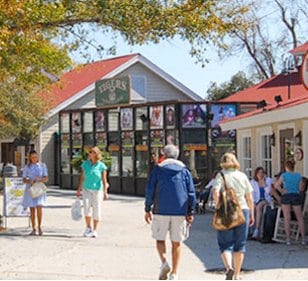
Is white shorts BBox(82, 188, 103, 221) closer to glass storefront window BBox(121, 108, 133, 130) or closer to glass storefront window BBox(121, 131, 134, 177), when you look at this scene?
glass storefront window BBox(121, 131, 134, 177)

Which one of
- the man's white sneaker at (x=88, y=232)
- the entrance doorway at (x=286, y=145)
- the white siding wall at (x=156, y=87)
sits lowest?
the man's white sneaker at (x=88, y=232)

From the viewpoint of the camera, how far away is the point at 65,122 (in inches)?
1241

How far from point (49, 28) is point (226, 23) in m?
3.50

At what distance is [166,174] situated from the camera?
8664 millimetres

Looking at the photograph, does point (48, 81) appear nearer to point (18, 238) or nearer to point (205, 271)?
point (18, 238)

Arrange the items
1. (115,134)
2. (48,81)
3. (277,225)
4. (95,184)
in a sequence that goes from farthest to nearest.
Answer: (115,134), (48,81), (95,184), (277,225)

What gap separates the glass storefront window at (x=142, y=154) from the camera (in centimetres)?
2641

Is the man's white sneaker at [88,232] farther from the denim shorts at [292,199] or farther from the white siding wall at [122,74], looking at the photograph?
the white siding wall at [122,74]

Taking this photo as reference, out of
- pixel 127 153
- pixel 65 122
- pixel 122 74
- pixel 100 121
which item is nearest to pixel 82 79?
pixel 122 74

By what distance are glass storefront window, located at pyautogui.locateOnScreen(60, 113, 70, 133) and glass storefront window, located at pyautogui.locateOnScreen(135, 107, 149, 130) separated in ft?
17.3

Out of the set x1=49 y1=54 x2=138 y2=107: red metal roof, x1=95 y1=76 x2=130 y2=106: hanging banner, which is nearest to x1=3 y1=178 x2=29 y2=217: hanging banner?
x1=95 y1=76 x2=130 y2=106: hanging banner

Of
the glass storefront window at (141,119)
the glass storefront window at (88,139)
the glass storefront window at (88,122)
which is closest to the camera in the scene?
the glass storefront window at (141,119)

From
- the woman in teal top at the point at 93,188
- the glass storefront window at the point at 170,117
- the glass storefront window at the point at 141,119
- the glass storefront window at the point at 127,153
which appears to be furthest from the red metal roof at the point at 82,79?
the woman in teal top at the point at 93,188

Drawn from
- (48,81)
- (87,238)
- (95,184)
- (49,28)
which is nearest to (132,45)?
(49,28)
